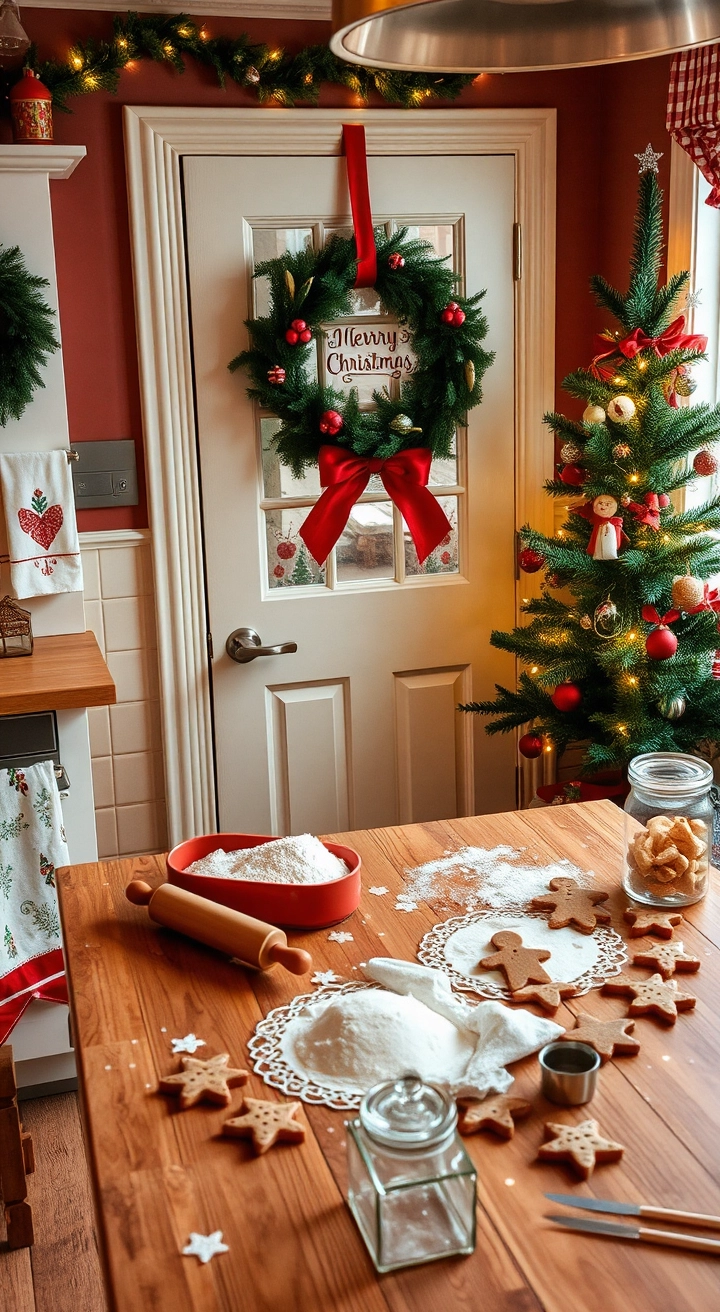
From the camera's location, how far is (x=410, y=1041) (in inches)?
49.3

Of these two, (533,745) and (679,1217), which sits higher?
(679,1217)

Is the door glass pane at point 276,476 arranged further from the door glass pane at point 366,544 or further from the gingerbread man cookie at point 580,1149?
the gingerbread man cookie at point 580,1149

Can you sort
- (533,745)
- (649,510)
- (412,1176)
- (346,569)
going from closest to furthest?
(412,1176), (649,510), (533,745), (346,569)

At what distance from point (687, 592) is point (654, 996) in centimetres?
143

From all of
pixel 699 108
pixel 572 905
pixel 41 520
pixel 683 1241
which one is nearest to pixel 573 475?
pixel 699 108

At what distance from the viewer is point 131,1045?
133 centimetres

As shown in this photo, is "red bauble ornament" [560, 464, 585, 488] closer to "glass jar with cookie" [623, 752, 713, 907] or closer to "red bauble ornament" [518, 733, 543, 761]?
"red bauble ornament" [518, 733, 543, 761]

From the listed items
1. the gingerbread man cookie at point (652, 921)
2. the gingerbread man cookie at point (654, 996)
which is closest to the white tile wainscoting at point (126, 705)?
the gingerbread man cookie at point (652, 921)

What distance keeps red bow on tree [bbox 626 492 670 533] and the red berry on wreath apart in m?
0.42

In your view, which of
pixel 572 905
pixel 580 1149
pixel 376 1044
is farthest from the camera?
pixel 572 905

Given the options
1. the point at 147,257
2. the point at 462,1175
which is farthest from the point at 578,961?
the point at 147,257

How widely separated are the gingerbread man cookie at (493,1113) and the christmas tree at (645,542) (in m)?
1.59

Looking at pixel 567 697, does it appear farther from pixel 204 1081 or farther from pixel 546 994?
pixel 204 1081

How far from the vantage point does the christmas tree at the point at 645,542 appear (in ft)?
8.89
